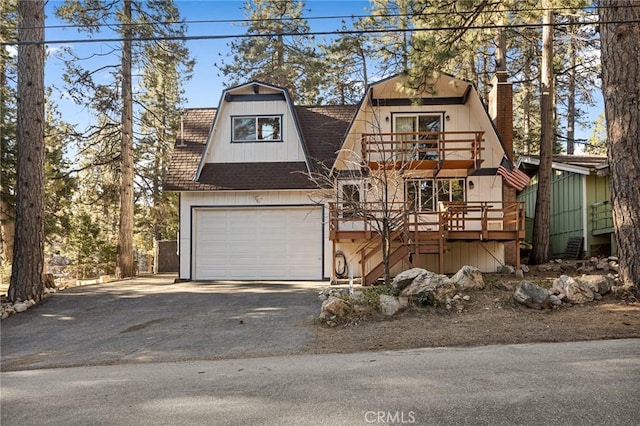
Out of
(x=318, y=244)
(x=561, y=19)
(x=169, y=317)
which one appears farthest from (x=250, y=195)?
(x=561, y=19)

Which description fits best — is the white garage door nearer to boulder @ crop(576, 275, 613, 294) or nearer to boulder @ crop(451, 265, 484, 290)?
boulder @ crop(451, 265, 484, 290)

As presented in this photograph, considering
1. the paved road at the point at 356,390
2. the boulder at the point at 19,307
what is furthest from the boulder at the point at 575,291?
the boulder at the point at 19,307

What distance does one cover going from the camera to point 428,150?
572 inches

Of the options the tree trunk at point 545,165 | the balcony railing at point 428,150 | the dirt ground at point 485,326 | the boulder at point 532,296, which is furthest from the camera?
the tree trunk at point 545,165

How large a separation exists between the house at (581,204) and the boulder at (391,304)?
11.1 metres

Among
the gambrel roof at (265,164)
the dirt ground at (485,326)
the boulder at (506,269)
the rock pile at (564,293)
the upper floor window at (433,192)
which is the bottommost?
the dirt ground at (485,326)

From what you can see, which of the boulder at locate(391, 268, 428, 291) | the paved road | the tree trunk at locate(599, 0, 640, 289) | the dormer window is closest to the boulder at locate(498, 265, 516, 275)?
the tree trunk at locate(599, 0, 640, 289)

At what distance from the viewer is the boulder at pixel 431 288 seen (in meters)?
9.26

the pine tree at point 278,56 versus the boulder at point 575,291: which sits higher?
the pine tree at point 278,56

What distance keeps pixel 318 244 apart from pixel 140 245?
69.1ft

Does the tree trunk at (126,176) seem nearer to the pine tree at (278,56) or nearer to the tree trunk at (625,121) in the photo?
the pine tree at (278,56)

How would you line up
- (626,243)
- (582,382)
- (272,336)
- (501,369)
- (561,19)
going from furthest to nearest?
(561,19) < (626,243) < (272,336) < (501,369) < (582,382)

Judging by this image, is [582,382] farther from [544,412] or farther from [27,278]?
[27,278]

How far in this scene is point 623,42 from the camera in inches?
358
